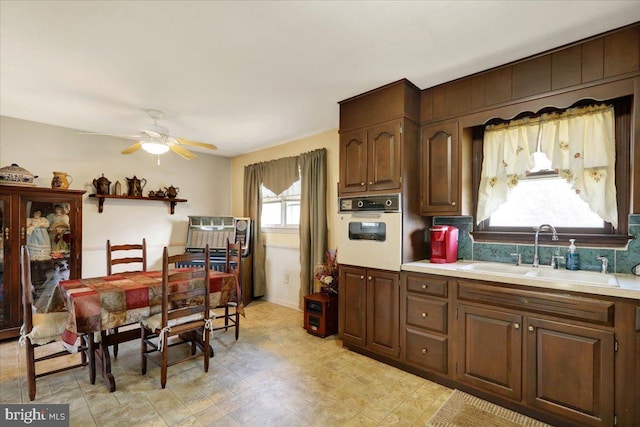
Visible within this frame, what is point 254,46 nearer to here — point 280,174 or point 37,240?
point 280,174

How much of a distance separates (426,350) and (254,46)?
2.67 m

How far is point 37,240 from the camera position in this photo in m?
3.39

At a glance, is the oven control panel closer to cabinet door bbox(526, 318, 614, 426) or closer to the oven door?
the oven door

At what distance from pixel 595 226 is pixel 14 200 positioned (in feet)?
17.7

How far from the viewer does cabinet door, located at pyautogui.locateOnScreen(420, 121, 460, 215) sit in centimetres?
261

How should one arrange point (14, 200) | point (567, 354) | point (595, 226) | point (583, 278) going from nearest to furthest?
point (567, 354), point (583, 278), point (595, 226), point (14, 200)

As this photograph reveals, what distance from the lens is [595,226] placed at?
7.40 ft

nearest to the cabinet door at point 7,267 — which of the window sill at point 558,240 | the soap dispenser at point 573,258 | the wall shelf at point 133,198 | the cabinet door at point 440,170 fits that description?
the wall shelf at point 133,198

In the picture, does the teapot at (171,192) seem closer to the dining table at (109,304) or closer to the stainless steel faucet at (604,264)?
the dining table at (109,304)

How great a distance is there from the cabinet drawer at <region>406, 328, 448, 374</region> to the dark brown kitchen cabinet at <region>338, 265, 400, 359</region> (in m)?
0.13

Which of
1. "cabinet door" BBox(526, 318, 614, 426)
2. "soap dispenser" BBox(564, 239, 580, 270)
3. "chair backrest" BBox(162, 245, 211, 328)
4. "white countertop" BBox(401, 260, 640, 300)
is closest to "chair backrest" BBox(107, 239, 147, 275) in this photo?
"chair backrest" BBox(162, 245, 211, 328)

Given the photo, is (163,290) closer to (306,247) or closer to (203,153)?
(306,247)

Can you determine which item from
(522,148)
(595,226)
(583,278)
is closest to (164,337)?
(583,278)

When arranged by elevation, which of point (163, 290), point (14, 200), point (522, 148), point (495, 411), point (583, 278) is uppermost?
point (522, 148)
